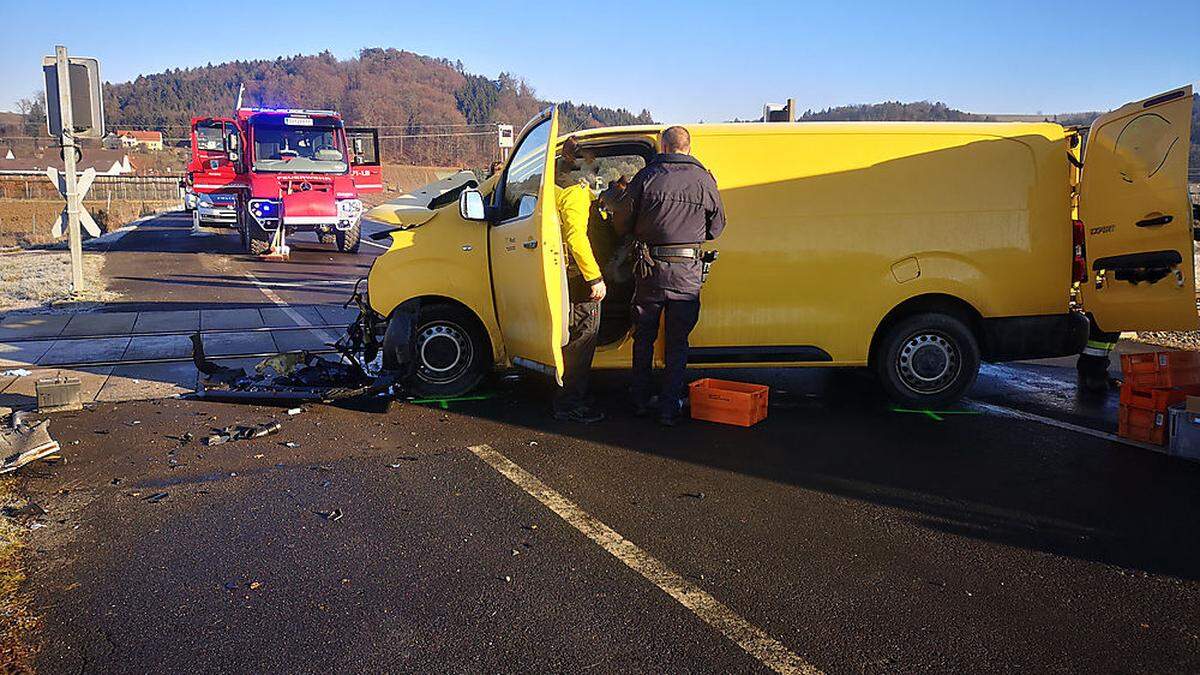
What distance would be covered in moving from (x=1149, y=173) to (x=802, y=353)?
259 cm

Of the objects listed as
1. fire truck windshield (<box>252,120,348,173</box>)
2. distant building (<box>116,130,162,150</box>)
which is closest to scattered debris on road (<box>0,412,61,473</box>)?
fire truck windshield (<box>252,120,348,173</box>)

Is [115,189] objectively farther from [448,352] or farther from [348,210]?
[448,352]

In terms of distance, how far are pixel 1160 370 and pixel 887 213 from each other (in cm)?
199

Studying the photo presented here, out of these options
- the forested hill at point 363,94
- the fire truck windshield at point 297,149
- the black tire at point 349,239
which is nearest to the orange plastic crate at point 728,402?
the fire truck windshield at point 297,149

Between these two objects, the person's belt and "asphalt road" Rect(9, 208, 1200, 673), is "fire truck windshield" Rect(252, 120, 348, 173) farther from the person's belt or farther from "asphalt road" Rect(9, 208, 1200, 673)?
the person's belt

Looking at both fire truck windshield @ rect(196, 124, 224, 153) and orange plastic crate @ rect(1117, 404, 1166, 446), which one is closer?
orange plastic crate @ rect(1117, 404, 1166, 446)

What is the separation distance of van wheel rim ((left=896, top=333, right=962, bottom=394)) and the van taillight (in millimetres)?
993

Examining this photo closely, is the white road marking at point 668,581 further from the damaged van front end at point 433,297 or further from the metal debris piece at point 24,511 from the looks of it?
the metal debris piece at point 24,511

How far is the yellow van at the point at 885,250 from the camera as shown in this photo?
6023 mm

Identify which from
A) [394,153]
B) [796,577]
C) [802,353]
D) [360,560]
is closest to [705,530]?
[796,577]

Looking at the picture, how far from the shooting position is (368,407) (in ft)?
20.6

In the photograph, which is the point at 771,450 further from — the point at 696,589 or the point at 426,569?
the point at 426,569

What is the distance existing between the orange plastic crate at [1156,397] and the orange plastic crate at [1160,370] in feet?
0.16

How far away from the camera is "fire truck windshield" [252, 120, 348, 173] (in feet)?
61.5
